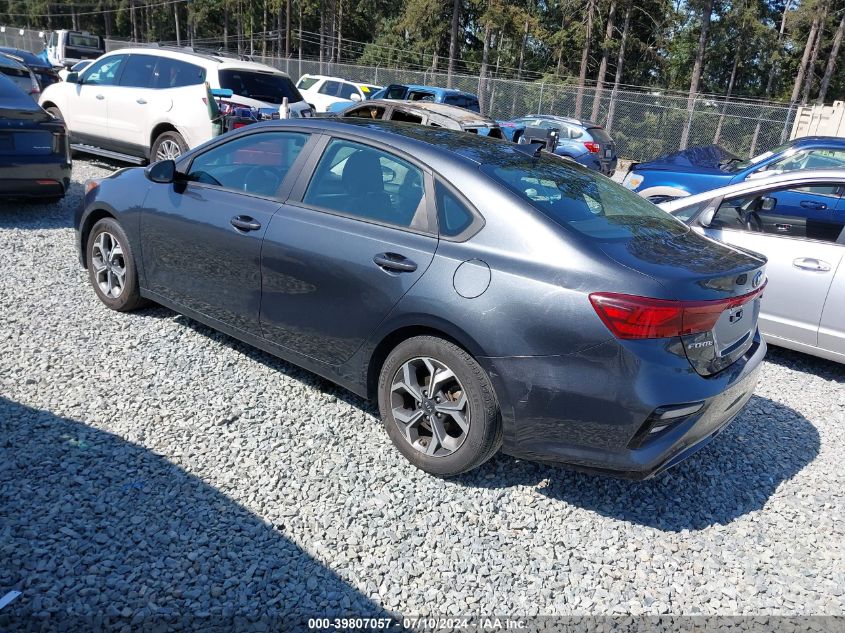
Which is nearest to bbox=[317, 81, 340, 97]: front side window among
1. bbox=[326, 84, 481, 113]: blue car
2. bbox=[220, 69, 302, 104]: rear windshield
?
bbox=[326, 84, 481, 113]: blue car

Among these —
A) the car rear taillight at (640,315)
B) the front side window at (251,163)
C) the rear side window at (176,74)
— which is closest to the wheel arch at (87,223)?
the front side window at (251,163)

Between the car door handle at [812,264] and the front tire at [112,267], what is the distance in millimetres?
4909

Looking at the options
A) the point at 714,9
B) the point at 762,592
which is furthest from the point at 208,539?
the point at 714,9

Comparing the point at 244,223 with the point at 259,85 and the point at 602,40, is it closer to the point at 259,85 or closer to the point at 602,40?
the point at 259,85

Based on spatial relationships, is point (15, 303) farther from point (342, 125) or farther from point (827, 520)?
point (827, 520)

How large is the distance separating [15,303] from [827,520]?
542 centimetres

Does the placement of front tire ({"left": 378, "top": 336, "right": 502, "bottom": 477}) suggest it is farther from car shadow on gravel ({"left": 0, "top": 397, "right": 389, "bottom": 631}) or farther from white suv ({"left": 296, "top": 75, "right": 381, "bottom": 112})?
white suv ({"left": 296, "top": 75, "right": 381, "bottom": 112})

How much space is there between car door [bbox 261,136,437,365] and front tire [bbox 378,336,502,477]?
0.28 metres

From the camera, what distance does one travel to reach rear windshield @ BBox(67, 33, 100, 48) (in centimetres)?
2903

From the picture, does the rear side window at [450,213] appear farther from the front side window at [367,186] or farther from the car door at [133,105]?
the car door at [133,105]

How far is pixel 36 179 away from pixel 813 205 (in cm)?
797

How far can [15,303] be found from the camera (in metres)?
4.90

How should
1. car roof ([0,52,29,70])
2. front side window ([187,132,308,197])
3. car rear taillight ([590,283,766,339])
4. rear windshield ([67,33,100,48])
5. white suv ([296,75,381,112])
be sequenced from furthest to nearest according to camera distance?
rear windshield ([67,33,100,48]) → white suv ([296,75,381,112]) → car roof ([0,52,29,70]) → front side window ([187,132,308,197]) → car rear taillight ([590,283,766,339])

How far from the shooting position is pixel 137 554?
8.53ft
